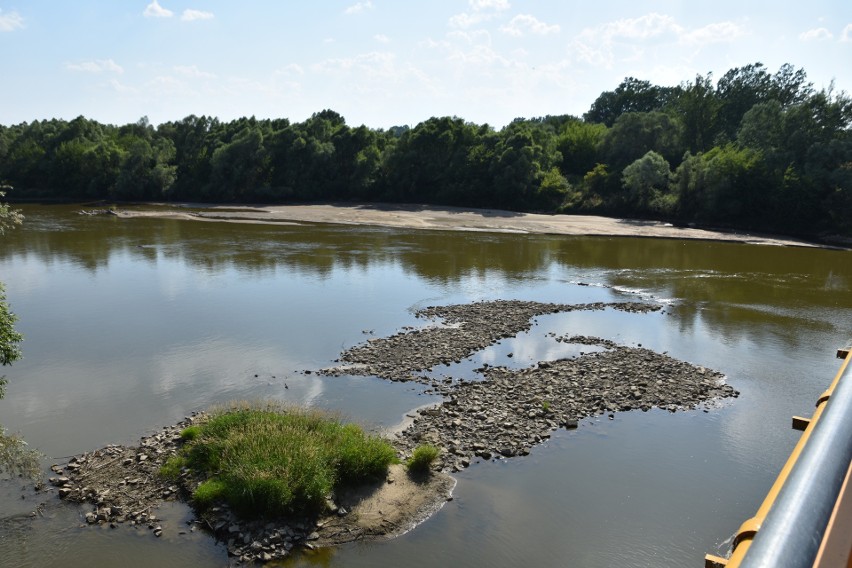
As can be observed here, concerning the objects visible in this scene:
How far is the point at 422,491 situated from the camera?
1496 cm

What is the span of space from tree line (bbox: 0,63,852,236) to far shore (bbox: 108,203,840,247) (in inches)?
143

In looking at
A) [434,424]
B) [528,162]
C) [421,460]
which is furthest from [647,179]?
[421,460]

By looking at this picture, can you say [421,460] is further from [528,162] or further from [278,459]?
[528,162]

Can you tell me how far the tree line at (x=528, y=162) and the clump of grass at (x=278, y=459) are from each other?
60659 millimetres

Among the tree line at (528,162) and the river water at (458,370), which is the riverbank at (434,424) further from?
the tree line at (528,162)

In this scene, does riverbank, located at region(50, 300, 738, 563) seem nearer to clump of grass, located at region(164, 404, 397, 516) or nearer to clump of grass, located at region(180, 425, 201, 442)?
clump of grass, located at region(180, 425, 201, 442)

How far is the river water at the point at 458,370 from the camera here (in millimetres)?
13398

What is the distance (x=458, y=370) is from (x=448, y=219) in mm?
52211

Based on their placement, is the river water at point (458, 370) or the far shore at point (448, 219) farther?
the far shore at point (448, 219)

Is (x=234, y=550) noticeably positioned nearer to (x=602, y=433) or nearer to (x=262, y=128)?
(x=602, y=433)

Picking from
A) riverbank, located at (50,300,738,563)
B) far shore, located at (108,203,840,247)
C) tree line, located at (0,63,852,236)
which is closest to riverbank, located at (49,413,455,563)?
riverbank, located at (50,300,738,563)

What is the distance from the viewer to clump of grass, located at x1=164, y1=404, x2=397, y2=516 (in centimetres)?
1364

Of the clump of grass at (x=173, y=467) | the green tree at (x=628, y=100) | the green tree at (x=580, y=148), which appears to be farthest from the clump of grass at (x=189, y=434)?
the green tree at (x=628, y=100)

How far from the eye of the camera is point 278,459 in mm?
14594
